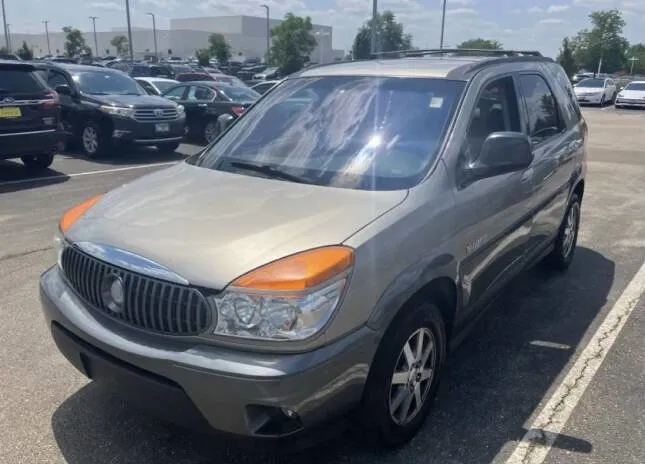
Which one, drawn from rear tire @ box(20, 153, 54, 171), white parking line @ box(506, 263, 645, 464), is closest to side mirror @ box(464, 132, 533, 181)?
white parking line @ box(506, 263, 645, 464)

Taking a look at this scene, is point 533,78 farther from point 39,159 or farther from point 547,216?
point 39,159

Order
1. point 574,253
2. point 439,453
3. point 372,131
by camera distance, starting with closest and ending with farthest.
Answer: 1. point 439,453
2. point 372,131
3. point 574,253

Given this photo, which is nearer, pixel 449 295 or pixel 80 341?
pixel 80 341

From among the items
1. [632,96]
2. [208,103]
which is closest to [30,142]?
[208,103]

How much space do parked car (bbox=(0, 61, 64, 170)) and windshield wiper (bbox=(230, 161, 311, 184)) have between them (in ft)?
22.4

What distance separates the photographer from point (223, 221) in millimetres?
2781

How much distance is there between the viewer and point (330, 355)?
2.41 meters

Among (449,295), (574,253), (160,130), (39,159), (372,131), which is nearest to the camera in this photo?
(449,295)

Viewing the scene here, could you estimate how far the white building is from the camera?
136 meters

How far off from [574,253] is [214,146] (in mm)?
4134

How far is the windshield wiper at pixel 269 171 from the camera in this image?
10.8 feet

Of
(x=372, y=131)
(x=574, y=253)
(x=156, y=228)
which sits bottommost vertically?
A: (x=574, y=253)

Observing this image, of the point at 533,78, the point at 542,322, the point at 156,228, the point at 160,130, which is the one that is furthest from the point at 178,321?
the point at 160,130

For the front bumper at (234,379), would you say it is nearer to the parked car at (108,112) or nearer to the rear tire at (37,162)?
the rear tire at (37,162)
